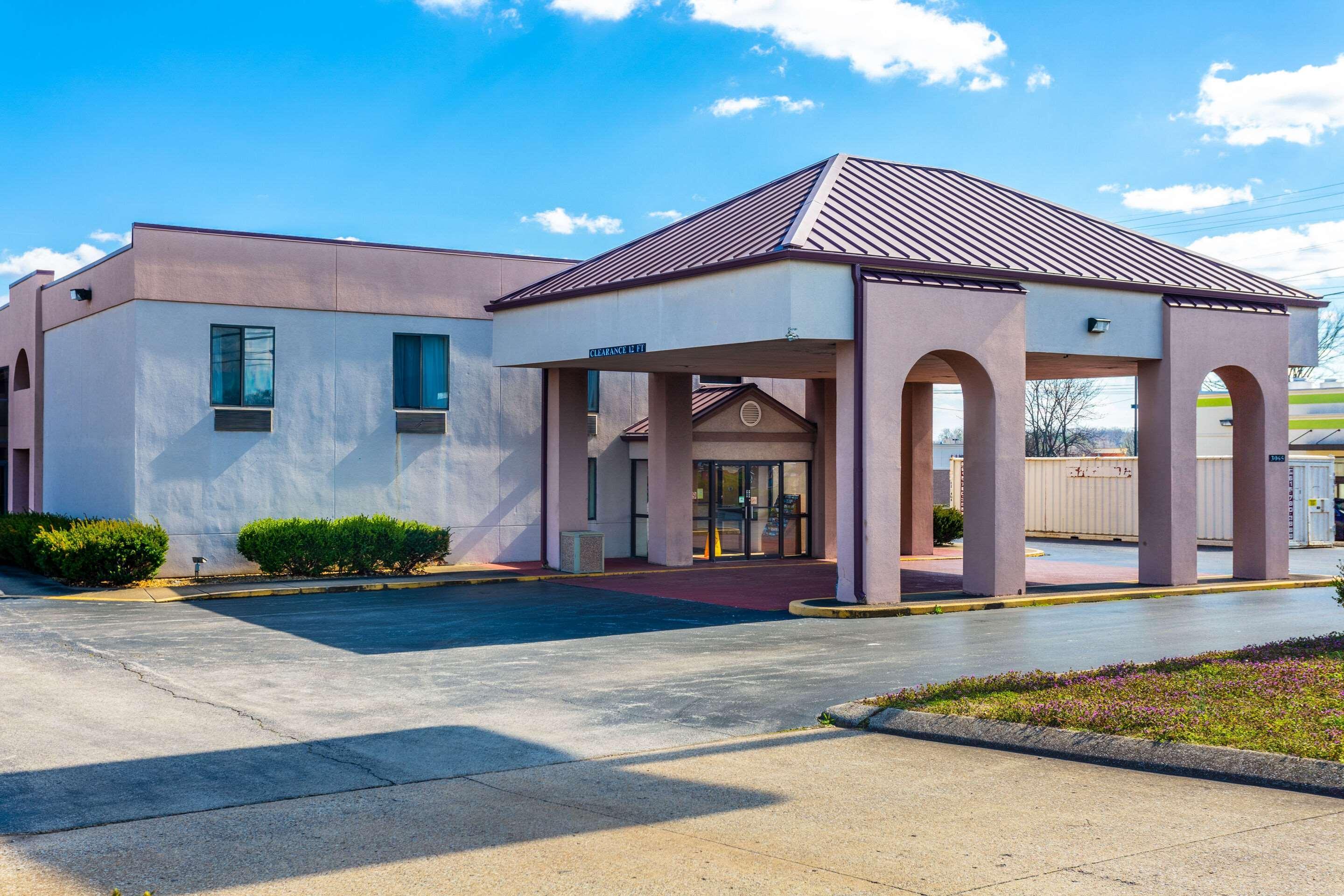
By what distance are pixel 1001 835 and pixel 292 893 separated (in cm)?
366

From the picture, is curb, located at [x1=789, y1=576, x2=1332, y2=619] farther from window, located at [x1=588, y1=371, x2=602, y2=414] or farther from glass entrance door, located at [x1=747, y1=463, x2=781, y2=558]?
window, located at [x1=588, y1=371, x2=602, y2=414]

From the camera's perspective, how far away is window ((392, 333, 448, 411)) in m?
25.2

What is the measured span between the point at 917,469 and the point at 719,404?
545cm

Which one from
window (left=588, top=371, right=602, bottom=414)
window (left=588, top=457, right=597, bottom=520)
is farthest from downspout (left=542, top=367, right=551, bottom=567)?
window (left=588, top=371, right=602, bottom=414)

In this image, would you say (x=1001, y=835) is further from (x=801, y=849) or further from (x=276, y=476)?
(x=276, y=476)

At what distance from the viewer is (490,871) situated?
609cm

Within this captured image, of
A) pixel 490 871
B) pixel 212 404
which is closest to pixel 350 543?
pixel 212 404

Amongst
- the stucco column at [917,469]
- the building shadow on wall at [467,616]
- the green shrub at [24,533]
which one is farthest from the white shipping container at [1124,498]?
the green shrub at [24,533]

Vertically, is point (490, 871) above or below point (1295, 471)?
below

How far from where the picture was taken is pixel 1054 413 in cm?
7500

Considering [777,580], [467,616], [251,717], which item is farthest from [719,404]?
[251,717]

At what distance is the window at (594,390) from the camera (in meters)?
27.5

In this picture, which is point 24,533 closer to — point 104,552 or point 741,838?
point 104,552

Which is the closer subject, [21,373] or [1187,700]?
[1187,700]
